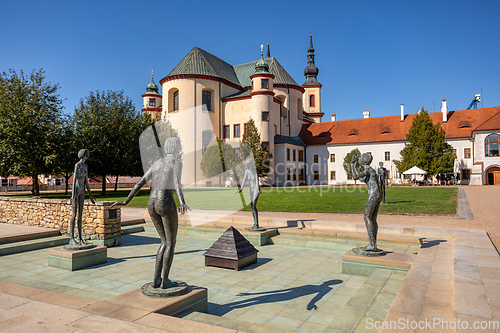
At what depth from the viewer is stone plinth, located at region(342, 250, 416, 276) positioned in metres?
6.76

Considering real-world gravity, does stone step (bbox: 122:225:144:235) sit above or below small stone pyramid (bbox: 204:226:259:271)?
below

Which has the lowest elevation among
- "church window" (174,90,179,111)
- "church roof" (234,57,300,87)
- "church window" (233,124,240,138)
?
"church window" (233,124,240,138)

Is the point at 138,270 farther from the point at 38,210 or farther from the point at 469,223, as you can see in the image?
the point at 469,223

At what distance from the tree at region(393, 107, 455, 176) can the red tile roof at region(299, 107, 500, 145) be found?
4333 mm

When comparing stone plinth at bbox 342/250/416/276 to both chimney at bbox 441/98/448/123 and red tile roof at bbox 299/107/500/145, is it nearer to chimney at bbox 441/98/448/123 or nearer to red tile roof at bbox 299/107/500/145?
red tile roof at bbox 299/107/500/145

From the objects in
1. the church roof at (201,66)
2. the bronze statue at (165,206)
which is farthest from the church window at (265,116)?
the bronze statue at (165,206)

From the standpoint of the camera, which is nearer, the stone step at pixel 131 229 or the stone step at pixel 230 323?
the stone step at pixel 230 323

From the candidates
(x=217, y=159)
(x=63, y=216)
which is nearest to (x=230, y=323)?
(x=63, y=216)

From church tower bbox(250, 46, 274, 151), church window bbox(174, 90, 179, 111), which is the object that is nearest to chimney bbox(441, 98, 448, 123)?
church tower bbox(250, 46, 274, 151)

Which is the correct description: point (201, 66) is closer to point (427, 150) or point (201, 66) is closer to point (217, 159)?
point (217, 159)

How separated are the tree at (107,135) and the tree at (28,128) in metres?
2.65

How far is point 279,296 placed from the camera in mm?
5867

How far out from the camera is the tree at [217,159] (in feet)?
142

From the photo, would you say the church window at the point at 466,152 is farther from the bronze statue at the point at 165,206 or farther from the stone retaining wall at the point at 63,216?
the bronze statue at the point at 165,206
